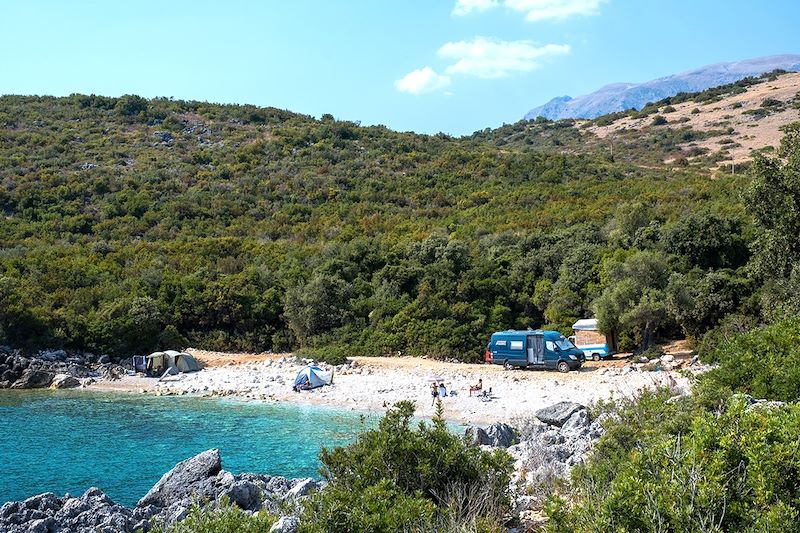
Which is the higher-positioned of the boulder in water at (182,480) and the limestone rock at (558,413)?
the boulder in water at (182,480)

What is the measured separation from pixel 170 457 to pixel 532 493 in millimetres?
9988

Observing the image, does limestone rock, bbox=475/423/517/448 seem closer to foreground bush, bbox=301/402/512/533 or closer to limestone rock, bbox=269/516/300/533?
foreground bush, bbox=301/402/512/533

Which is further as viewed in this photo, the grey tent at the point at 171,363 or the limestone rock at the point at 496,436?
the grey tent at the point at 171,363

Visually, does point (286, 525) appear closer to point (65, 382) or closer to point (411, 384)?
point (411, 384)

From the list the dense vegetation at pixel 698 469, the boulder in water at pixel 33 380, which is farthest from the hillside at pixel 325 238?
the dense vegetation at pixel 698 469

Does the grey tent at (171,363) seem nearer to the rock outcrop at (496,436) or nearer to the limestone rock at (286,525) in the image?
the rock outcrop at (496,436)

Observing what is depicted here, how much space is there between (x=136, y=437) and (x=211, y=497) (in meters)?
9.40

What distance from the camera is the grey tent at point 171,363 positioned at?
2827 centimetres

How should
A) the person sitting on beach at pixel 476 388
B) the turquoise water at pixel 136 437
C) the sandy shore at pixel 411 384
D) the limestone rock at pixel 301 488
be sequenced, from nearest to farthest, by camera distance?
the limestone rock at pixel 301 488, the turquoise water at pixel 136 437, the sandy shore at pixel 411 384, the person sitting on beach at pixel 476 388

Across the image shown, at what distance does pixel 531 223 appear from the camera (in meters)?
40.0

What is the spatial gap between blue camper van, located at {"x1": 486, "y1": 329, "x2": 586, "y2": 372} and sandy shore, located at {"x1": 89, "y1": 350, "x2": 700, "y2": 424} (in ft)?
1.35

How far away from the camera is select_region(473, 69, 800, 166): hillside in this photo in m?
59.5

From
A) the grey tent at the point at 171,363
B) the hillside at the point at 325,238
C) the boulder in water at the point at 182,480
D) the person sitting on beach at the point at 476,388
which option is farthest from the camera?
the hillside at the point at 325,238

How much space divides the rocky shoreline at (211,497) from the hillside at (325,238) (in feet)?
47.2
